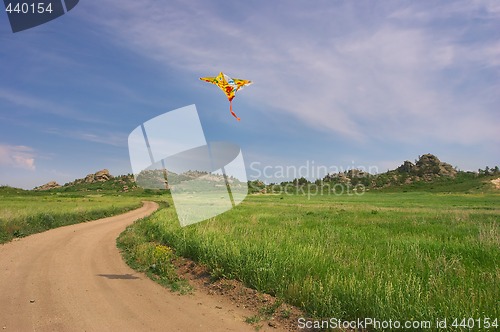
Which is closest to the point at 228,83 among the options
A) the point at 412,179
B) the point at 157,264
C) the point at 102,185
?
the point at 157,264

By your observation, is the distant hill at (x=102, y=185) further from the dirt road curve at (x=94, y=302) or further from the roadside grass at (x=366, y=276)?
the roadside grass at (x=366, y=276)

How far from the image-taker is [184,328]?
6234 millimetres

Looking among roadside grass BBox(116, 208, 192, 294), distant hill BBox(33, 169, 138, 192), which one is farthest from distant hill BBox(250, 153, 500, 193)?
roadside grass BBox(116, 208, 192, 294)

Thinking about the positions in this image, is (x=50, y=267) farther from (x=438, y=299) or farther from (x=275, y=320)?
(x=438, y=299)

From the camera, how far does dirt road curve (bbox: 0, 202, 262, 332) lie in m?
6.30

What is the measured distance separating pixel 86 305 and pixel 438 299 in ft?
25.0

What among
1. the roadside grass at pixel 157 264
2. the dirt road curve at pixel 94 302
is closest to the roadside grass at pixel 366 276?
the roadside grass at pixel 157 264

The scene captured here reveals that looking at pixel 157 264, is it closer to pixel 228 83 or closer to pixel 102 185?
pixel 228 83

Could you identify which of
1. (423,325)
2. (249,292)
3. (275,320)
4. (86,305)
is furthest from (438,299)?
(86,305)

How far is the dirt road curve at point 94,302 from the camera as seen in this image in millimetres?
6305

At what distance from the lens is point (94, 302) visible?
24.4 ft

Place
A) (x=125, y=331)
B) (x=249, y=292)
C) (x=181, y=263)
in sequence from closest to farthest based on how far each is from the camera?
1. (x=125, y=331)
2. (x=249, y=292)
3. (x=181, y=263)

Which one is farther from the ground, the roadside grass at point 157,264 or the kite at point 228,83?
the kite at point 228,83

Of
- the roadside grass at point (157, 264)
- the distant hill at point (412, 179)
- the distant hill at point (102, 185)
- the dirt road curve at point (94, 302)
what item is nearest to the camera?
the dirt road curve at point (94, 302)
